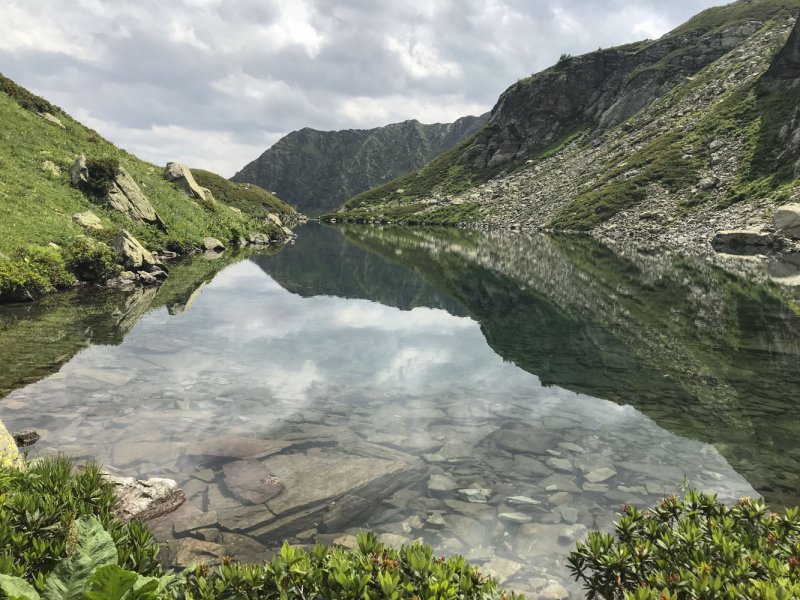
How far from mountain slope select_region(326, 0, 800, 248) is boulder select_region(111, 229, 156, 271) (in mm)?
79290

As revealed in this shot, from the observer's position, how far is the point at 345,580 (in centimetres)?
395

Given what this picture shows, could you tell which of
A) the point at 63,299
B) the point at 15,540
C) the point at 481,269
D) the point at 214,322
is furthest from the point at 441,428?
the point at 481,269

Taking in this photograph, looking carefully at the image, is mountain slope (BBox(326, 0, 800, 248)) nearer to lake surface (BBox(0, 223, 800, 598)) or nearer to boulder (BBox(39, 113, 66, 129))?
lake surface (BBox(0, 223, 800, 598))

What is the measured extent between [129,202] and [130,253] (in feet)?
49.0

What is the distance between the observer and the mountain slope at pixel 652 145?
278 ft

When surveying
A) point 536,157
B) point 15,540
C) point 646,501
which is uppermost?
point 536,157

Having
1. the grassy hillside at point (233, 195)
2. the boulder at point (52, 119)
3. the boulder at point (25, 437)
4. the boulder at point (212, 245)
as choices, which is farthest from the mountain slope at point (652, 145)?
the boulder at point (52, 119)

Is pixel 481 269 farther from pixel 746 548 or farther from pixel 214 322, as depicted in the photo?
pixel 746 548

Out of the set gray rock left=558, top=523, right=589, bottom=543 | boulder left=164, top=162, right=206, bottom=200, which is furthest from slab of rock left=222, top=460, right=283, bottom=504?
boulder left=164, top=162, right=206, bottom=200

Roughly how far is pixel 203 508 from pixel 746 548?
769 centimetres

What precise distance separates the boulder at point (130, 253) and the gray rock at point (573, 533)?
32.2 meters

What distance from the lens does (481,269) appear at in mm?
41562

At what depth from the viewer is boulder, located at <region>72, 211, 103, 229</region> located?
32.8 metres

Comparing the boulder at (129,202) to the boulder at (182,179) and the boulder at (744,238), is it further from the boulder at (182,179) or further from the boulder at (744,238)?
the boulder at (744,238)
